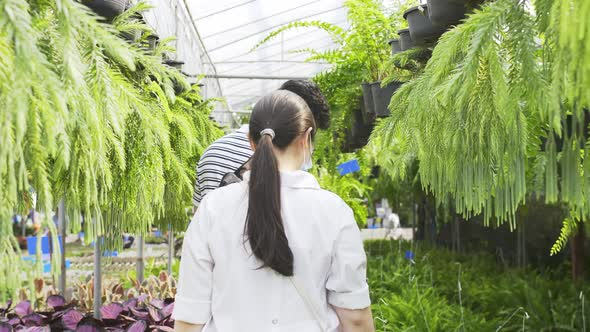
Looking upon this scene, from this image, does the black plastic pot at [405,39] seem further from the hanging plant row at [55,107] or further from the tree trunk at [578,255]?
the tree trunk at [578,255]

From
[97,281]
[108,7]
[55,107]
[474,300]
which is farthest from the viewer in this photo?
[474,300]

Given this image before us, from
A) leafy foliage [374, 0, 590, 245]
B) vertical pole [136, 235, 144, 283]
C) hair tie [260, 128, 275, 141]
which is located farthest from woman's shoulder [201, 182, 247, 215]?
vertical pole [136, 235, 144, 283]

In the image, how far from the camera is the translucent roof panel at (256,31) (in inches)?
283

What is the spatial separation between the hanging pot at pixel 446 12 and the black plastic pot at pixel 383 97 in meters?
0.61

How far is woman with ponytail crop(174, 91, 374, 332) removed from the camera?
1.26 m

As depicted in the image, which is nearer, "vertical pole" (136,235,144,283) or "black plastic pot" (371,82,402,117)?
"black plastic pot" (371,82,402,117)

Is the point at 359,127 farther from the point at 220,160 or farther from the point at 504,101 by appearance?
the point at 504,101

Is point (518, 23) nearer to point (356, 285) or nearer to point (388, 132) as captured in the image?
point (388, 132)

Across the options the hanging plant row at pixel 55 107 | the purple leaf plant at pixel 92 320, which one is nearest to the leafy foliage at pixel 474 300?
the purple leaf plant at pixel 92 320

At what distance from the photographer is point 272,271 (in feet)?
4.18

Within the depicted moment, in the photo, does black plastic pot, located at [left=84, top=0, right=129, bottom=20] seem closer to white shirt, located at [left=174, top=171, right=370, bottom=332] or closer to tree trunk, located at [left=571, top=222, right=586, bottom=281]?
white shirt, located at [left=174, top=171, right=370, bottom=332]

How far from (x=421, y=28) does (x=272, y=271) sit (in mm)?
985

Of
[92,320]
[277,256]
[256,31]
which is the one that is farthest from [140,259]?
[256,31]

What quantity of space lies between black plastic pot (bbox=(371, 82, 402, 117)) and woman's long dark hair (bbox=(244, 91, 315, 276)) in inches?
40.0
